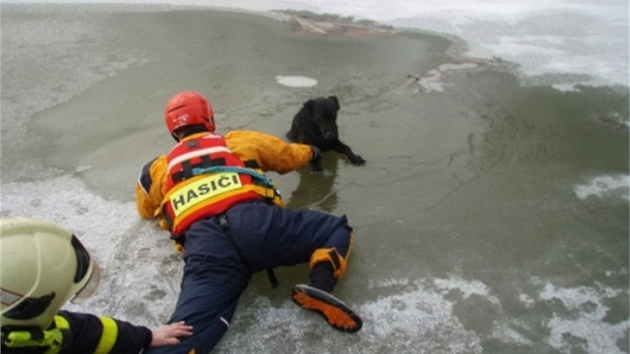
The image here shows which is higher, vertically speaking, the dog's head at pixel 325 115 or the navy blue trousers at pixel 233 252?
the dog's head at pixel 325 115

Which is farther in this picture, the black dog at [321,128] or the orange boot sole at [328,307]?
the black dog at [321,128]

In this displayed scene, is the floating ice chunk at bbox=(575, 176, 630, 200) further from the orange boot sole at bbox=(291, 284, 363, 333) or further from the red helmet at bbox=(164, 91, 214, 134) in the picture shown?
the red helmet at bbox=(164, 91, 214, 134)

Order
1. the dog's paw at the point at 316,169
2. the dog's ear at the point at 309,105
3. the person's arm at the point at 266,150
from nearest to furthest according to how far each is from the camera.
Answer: the person's arm at the point at 266,150, the dog's paw at the point at 316,169, the dog's ear at the point at 309,105

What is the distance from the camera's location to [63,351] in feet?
6.15

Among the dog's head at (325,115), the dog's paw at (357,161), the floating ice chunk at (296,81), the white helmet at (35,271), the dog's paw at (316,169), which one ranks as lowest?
the dog's paw at (316,169)

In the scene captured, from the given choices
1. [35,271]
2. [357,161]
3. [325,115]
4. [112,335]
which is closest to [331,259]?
[112,335]

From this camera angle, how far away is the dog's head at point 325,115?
154 inches

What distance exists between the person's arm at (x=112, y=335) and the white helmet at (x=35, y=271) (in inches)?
7.8

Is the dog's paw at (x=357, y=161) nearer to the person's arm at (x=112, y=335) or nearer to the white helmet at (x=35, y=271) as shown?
the person's arm at (x=112, y=335)

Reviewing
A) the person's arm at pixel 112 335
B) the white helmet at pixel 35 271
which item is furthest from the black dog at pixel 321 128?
the white helmet at pixel 35 271

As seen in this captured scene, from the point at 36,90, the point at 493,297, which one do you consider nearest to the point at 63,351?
the point at 493,297

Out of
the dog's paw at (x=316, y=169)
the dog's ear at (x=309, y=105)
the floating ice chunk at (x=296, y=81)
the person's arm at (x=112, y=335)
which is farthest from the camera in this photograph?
the floating ice chunk at (x=296, y=81)

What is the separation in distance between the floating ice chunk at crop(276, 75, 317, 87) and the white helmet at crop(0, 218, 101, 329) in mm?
3816

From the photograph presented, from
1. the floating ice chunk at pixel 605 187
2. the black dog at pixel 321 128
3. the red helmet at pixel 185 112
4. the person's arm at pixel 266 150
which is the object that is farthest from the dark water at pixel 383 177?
the red helmet at pixel 185 112
